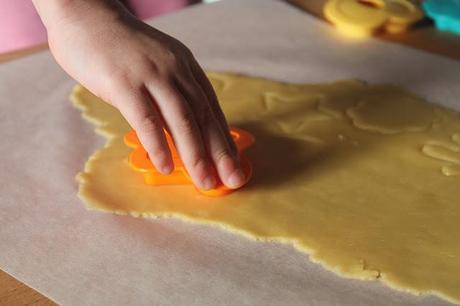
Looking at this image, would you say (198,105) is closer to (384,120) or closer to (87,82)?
(87,82)

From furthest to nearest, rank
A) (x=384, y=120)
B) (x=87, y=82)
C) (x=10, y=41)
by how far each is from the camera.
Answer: (x=10, y=41) → (x=384, y=120) → (x=87, y=82)

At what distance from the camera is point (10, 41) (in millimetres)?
1104

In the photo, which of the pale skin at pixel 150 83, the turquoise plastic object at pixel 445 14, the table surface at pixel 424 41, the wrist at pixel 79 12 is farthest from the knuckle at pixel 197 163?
the turquoise plastic object at pixel 445 14

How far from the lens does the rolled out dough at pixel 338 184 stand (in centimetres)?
57

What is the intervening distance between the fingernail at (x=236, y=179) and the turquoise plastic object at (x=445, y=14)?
529 mm

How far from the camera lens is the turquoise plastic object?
100 centimetres

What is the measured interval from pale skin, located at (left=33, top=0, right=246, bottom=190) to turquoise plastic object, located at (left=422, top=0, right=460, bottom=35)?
0.51 m

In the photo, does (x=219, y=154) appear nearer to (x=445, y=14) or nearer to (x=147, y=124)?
(x=147, y=124)

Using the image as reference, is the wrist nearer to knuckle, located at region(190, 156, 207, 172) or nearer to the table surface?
knuckle, located at region(190, 156, 207, 172)

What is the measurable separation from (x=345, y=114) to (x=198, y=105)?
0.23m

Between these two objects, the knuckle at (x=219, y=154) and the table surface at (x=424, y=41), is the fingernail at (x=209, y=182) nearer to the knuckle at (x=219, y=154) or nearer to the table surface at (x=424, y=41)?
the knuckle at (x=219, y=154)

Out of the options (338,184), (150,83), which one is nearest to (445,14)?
(338,184)

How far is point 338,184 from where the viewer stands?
2.14ft

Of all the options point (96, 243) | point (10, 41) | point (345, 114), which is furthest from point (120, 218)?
point (10, 41)
